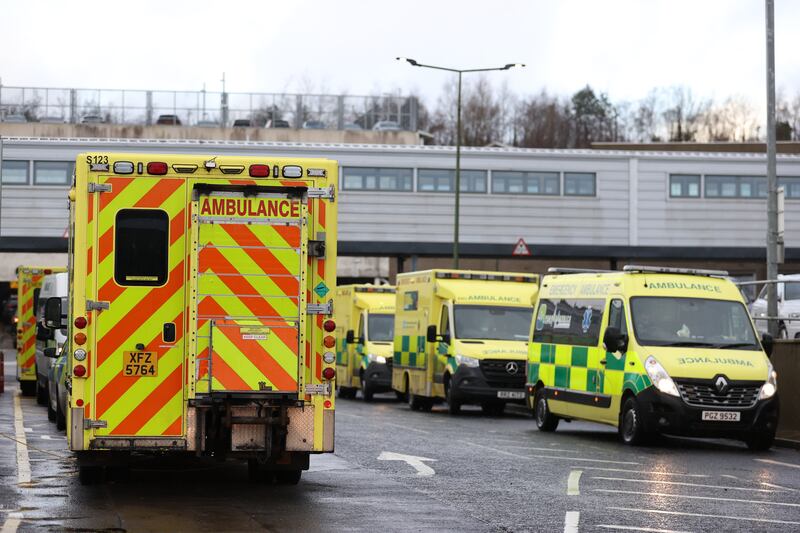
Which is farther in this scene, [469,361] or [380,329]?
[380,329]

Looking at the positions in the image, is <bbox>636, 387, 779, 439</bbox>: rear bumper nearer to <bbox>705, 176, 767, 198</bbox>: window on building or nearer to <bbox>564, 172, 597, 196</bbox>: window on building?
<bbox>564, 172, 597, 196</bbox>: window on building

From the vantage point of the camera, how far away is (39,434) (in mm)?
20172

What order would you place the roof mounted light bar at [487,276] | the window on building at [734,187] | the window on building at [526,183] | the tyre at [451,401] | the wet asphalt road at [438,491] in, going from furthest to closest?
the window on building at [734,187] < the window on building at [526,183] < the roof mounted light bar at [487,276] < the tyre at [451,401] < the wet asphalt road at [438,491]

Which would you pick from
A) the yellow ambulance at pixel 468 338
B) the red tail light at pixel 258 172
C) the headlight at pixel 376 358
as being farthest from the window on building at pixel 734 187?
the red tail light at pixel 258 172

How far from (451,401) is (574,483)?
513 inches

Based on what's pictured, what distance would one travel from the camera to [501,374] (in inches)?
1074

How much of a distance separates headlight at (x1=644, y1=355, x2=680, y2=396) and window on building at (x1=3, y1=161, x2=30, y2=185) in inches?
1478

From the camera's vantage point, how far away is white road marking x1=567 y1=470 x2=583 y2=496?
44.3ft

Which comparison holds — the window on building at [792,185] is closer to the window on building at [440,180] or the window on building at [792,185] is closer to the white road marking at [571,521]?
the window on building at [440,180]

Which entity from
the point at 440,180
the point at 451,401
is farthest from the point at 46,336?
the point at 440,180

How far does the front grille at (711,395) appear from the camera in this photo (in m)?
19.0

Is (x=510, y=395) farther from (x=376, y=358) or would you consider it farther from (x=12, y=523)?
(x=12, y=523)

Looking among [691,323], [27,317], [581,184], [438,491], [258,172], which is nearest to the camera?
[258,172]

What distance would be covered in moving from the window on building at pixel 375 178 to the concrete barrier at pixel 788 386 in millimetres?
32512
